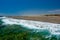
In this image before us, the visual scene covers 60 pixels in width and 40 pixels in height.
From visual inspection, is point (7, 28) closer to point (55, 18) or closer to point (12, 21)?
point (12, 21)

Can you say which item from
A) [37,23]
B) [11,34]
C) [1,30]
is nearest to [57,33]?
[37,23]

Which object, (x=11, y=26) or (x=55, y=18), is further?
(x=55, y=18)

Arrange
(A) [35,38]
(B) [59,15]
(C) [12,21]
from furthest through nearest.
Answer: (B) [59,15], (C) [12,21], (A) [35,38]

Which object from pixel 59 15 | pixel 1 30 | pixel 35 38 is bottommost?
pixel 35 38

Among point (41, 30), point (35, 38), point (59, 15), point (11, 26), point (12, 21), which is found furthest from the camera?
point (59, 15)

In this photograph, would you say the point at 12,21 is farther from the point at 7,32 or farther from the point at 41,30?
the point at 41,30

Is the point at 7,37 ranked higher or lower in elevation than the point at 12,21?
lower

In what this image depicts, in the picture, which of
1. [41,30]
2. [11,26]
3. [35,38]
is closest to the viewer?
[35,38]

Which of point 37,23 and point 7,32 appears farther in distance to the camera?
point 37,23

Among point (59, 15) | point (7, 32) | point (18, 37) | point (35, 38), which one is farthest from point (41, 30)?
point (59, 15)
